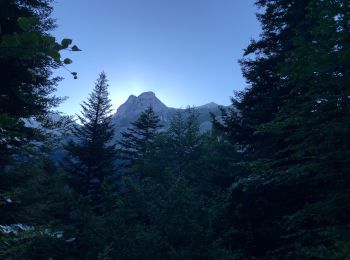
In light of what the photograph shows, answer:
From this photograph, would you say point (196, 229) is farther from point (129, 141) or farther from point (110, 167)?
point (129, 141)

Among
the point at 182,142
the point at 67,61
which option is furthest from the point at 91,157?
the point at 67,61

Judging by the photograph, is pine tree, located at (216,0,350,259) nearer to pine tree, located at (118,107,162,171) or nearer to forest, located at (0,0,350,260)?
forest, located at (0,0,350,260)

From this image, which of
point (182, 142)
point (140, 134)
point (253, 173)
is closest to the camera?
point (253, 173)

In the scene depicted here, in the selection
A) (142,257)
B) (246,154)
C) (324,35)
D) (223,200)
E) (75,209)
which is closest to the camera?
(324,35)

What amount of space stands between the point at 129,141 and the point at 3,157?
27831mm

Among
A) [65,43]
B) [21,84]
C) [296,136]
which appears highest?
[21,84]

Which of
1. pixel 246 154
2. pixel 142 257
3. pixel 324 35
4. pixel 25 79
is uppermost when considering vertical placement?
pixel 324 35

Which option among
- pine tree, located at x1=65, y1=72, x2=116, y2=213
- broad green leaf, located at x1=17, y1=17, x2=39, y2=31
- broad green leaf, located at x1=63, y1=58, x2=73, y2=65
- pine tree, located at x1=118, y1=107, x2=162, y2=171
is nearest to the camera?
broad green leaf, located at x1=17, y1=17, x2=39, y2=31

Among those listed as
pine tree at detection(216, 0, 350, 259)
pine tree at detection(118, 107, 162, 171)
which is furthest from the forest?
pine tree at detection(118, 107, 162, 171)

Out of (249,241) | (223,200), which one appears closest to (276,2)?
(223,200)

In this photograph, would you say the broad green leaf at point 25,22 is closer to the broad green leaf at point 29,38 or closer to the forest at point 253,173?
the broad green leaf at point 29,38

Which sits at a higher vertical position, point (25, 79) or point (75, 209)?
point (25, 79)

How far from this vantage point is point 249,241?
34.8 feet

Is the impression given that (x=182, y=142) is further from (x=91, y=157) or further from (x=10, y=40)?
(x=10, y=40)
